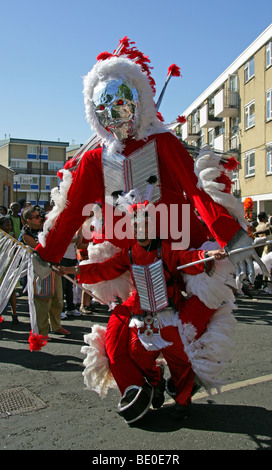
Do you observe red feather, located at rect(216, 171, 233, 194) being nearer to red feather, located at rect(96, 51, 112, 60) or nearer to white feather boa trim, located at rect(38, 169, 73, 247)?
white feather boa trim, located at rect(38, 169, 73, 247)

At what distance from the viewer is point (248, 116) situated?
23.5 m

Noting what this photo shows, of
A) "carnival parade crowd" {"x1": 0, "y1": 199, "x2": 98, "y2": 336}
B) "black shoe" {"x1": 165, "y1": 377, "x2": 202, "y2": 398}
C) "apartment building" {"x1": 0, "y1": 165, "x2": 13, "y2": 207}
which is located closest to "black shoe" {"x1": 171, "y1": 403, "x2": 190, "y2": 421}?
"black shoe" {"x1": 165, "y1": 377, "x2": 202, "y2": 398}

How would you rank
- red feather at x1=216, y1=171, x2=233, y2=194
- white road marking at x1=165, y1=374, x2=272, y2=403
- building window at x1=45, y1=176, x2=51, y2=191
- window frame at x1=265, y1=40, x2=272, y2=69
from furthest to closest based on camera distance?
building window at x1=45, y1=176, x2=51, y2=191 < window frame at x1=265, y1=40, x2=272, y2=69 < white road marking at x1=165, y1=374, x2=272, y2=403 < red feather at x1=216, y1=171, x2=233, y2=194

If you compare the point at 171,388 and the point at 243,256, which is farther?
the point at 171,388

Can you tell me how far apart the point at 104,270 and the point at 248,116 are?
22.2 meters

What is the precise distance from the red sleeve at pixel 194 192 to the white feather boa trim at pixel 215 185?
0.05 meters

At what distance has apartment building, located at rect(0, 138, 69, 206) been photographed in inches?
2422

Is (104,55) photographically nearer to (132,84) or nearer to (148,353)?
(132,84)

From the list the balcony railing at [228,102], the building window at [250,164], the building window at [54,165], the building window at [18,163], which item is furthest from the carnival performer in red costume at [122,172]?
the building window at [54,165]

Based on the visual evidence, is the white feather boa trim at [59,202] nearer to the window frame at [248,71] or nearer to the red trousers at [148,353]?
the red trousers at [148,353]

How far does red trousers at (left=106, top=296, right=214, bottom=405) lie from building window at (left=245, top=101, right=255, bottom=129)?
21.3 metres

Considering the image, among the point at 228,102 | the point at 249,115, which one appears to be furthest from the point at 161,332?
the point at 228,102
